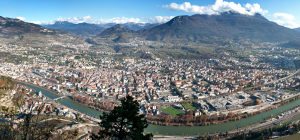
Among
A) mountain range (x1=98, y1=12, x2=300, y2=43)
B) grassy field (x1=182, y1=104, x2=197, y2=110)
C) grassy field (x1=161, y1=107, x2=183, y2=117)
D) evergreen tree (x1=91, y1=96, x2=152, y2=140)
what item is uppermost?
mountain range (x1=98, y1=12, x2=300, y2=43)

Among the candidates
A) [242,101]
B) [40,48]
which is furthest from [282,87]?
[40,48]

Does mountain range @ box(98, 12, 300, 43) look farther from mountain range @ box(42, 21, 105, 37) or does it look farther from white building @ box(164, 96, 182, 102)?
white building @ box(164, 96, 182, 102)

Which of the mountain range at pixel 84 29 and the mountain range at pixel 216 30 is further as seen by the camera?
the mountain range at pixel 84 29

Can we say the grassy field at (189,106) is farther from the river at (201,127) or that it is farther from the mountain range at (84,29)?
the mountain range at (84,29)

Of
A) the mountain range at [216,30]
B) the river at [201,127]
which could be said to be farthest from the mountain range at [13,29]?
the river at [201,127]

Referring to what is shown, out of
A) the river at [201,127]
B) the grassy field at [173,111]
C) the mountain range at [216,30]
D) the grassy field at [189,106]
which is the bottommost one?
the river at [201,127]

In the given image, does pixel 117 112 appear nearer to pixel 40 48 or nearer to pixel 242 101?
pixel 242 101

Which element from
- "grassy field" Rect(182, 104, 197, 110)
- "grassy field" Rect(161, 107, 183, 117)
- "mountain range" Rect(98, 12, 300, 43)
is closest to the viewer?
"grassy field" Rect(161, 107, 183, 117)

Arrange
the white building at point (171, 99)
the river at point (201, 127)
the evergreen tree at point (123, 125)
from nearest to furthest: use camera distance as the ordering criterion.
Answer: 1. the evergreen tree at point (123, 125)
2. the river at point (201, 127)
3. the white building at point (171, 99)

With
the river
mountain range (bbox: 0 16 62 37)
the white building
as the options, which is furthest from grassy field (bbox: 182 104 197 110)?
mountain range (bbox: 0 16 62 37)
